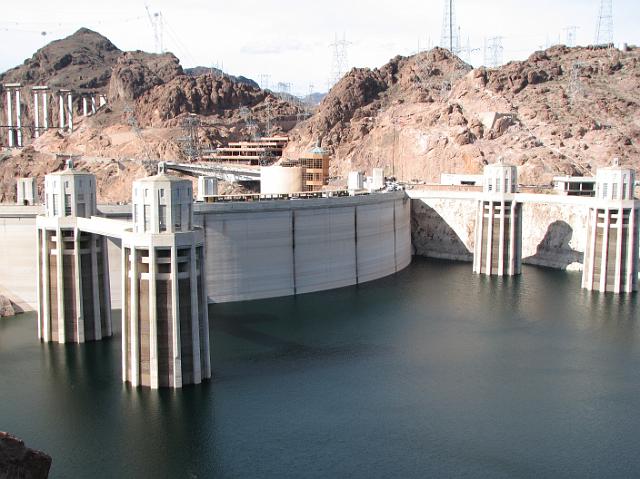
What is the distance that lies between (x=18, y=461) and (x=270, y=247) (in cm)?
3720

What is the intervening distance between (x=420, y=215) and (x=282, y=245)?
2657 cm

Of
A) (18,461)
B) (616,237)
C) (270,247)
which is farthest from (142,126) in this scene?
(18,461)

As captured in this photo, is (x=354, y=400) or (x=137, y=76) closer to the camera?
(x=354, y=400)

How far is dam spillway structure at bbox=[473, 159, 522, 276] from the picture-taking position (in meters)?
71.6

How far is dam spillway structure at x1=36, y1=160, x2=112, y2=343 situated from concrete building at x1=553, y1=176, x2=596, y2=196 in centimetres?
4816

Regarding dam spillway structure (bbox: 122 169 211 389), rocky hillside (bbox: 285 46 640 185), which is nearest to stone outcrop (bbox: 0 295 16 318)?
dam spillway structure (bbox: 122 169 211 389)

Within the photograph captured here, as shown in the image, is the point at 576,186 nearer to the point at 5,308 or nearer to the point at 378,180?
the point at 378,180

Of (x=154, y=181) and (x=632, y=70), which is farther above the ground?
(x=632, y=70)

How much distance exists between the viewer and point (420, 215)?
83.4 metres

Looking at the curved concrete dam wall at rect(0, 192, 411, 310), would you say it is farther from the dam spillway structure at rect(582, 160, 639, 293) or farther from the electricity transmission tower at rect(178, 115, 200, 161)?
the electricity transmission tower at rect(178, 115, 200, 161)

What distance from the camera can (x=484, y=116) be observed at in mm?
95375

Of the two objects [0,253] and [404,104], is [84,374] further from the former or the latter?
[404,104]

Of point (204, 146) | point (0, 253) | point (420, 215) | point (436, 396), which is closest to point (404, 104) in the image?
point (420, 215)

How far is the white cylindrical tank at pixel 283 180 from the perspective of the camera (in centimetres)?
7625
